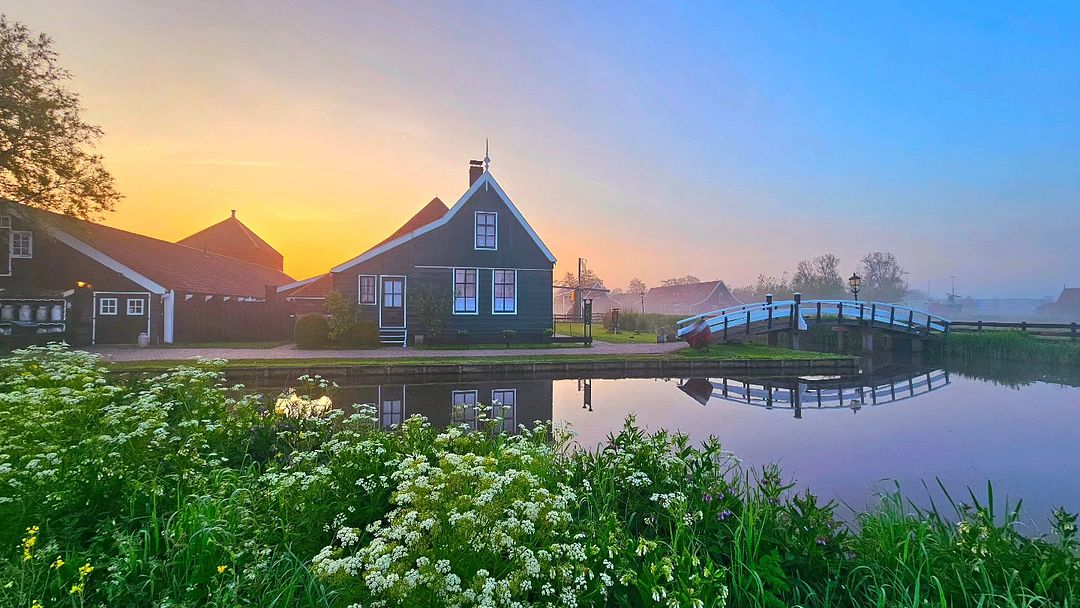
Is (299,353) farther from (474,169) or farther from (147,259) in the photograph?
(474,169)

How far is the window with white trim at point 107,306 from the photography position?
1872 centimetres

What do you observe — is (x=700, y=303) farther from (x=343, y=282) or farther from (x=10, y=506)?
(x=10, y=506)

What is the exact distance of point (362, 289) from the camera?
786 inches

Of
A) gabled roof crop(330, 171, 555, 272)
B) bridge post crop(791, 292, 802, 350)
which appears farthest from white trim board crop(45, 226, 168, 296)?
bridge post crop(791, 292, 802, 350)

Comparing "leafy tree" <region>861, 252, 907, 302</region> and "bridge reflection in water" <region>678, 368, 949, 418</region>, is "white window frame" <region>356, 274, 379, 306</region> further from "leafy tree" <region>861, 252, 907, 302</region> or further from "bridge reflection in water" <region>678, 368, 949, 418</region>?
"leafy tree" <region>861, 252, 907, 302</region>

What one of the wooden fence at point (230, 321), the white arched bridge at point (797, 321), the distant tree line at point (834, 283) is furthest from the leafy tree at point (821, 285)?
the wooden fence at point (230, 321)

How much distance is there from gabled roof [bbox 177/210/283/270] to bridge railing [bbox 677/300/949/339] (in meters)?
41.7

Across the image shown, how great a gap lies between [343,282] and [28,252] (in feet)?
40.6

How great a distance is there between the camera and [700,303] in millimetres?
58844

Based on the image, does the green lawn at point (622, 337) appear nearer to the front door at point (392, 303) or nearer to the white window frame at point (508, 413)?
the front door at point (392, 303)

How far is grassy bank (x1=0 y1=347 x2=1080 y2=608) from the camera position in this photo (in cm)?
204

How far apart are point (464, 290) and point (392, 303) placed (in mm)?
3133

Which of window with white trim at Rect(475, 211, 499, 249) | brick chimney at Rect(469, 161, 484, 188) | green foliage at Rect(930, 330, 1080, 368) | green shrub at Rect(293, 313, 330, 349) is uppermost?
brick chimney at Rect(469, 161, 484, 188)

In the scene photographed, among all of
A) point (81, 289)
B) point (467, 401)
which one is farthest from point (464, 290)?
point (81, 289)
